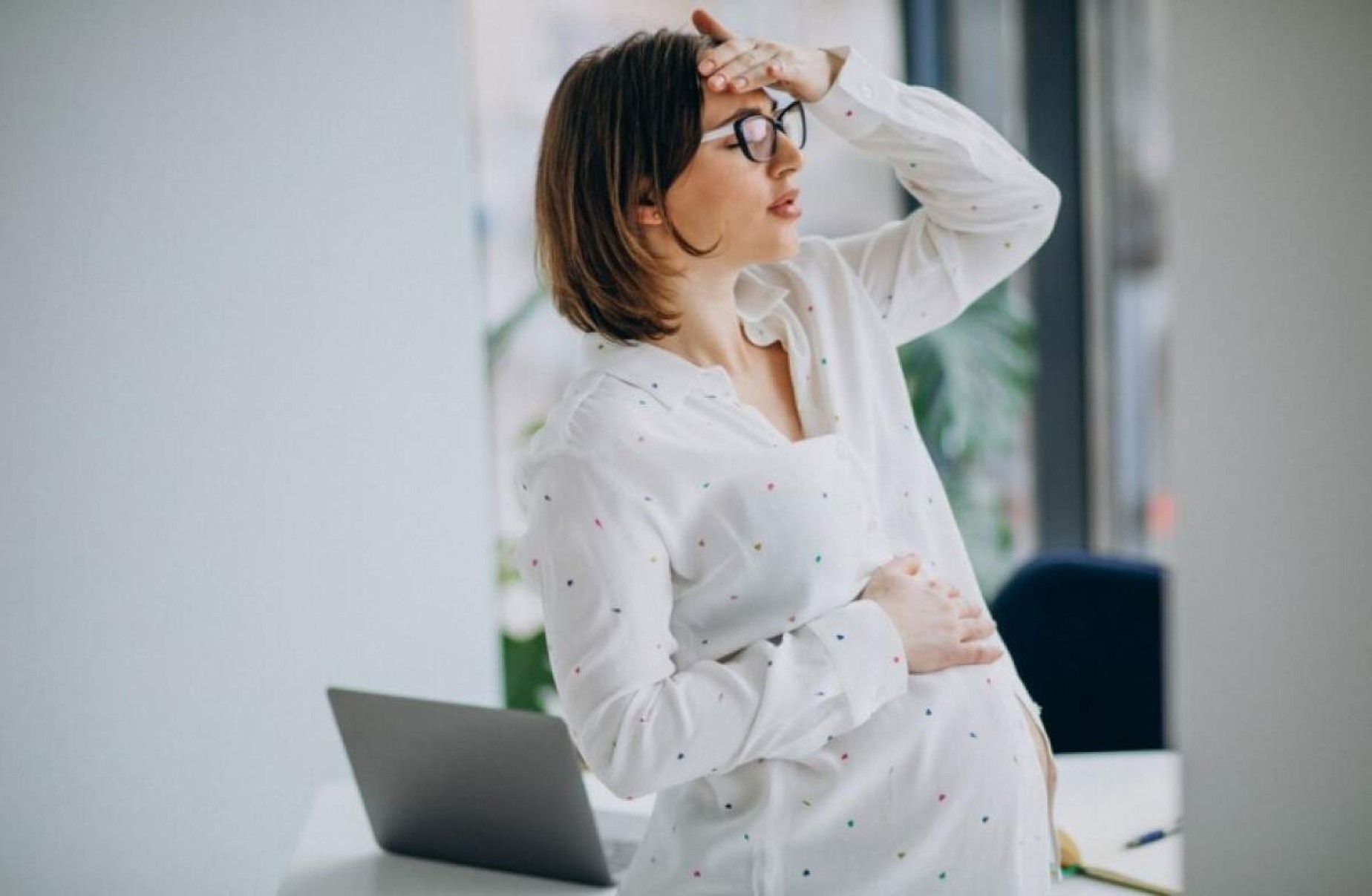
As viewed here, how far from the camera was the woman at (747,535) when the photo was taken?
1.16m

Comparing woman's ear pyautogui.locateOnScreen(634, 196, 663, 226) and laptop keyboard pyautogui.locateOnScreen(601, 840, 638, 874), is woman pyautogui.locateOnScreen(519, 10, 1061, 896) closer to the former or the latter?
woman's ear pyautogui.locateOnScreen(634, 196, 663, 226)

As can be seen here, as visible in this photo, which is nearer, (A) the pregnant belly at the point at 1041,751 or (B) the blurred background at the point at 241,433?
(A) the pregnant belly at the point at 1041,751

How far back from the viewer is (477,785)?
154cm

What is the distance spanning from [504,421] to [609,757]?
287cm

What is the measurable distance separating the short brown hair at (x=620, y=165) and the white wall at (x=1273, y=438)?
78cm

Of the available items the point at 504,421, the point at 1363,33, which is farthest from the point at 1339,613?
the point at 504,421

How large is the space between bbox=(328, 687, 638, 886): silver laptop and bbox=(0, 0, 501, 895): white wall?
3.54 ft

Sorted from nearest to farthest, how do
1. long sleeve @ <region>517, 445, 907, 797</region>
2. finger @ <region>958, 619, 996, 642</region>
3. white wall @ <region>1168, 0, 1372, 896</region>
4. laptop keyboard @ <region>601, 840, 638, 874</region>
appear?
white wall @ <region>1168, 0, 1372, 896</region> < long sleeve @ <region>517, 445, 907, 797</region> < finger @ <region>958, 619, 996, 642</region> < laptop keyboard @ <region>601, 840, 638, 874</region>

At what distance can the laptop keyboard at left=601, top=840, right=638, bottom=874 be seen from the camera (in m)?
1.62

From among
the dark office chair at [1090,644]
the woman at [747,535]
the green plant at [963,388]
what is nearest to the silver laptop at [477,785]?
the woman at [747,535]

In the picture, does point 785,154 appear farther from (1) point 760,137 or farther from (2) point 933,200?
(2) point 933,200

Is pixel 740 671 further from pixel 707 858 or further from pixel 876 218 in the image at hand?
pixel 876 218

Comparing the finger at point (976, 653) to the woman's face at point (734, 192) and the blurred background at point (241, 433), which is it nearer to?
the woman's face at point (734, 192)

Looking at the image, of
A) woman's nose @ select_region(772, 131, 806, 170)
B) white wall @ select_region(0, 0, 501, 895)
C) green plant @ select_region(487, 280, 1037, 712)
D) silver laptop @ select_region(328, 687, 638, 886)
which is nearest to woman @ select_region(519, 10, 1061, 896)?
woman's nose @ select_region(772, 131, 806, 170)
